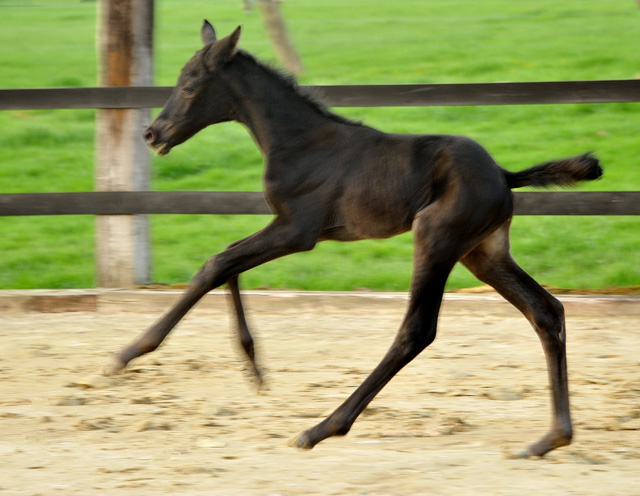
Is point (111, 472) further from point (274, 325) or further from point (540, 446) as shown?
point (274, 325)

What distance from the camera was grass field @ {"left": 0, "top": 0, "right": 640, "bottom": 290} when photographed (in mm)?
8055

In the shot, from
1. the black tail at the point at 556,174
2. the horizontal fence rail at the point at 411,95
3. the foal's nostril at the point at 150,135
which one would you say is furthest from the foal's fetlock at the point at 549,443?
the horizontal fence rail at the point at 411,95

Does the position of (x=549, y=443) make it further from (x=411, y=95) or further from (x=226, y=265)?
(x=411, y=95)

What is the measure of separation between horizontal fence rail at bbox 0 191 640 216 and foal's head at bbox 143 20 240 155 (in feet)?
7.32

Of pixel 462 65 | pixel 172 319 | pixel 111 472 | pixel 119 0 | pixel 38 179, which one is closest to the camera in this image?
pixel 111 472

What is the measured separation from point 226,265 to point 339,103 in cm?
295

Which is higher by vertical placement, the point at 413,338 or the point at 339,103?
the point at 339,103

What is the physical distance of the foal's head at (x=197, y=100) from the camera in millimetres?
4078

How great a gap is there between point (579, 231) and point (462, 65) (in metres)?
7.43

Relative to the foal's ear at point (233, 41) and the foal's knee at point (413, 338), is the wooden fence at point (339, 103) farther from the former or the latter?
the foal's knee at point (413, 338)

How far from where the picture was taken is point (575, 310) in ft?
20.2

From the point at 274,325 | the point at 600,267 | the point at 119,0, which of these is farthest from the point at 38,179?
the point at 600,267

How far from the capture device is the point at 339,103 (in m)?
6.48

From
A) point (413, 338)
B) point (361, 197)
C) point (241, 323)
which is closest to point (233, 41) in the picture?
point (361, 197)
